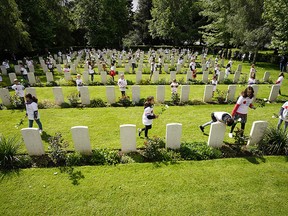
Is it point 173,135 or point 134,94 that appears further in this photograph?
point 134,94

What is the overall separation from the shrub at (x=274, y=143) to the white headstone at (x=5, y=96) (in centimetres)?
1329

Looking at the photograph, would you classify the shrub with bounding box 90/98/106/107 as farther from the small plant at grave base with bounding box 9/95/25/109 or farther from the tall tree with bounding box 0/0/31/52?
the tall tree with bounding box 0/0/31/52

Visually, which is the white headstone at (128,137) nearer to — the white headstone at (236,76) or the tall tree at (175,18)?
the white headstone at (236,76)

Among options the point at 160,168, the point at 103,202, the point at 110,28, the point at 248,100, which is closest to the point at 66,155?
the point at 103,202

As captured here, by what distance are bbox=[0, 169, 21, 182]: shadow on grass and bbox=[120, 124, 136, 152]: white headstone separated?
3497mm

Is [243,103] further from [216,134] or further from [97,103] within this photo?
[97,103]

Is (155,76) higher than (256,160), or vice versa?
(155,76)

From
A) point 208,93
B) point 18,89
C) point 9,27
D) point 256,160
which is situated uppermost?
point 9,27

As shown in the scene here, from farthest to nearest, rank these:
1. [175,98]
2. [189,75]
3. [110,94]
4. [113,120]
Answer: [189,75] < [175,98] < [110,94] < [113,120]

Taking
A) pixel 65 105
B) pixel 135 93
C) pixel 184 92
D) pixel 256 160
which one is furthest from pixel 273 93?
pixel 65 105

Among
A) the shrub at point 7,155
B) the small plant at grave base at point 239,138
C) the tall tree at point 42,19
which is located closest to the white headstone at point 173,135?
the small plant at grave base at point 239,138

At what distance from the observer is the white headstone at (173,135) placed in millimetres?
→ 7520

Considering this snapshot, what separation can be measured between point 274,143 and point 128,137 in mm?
5454

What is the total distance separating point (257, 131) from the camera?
25.8 ft
